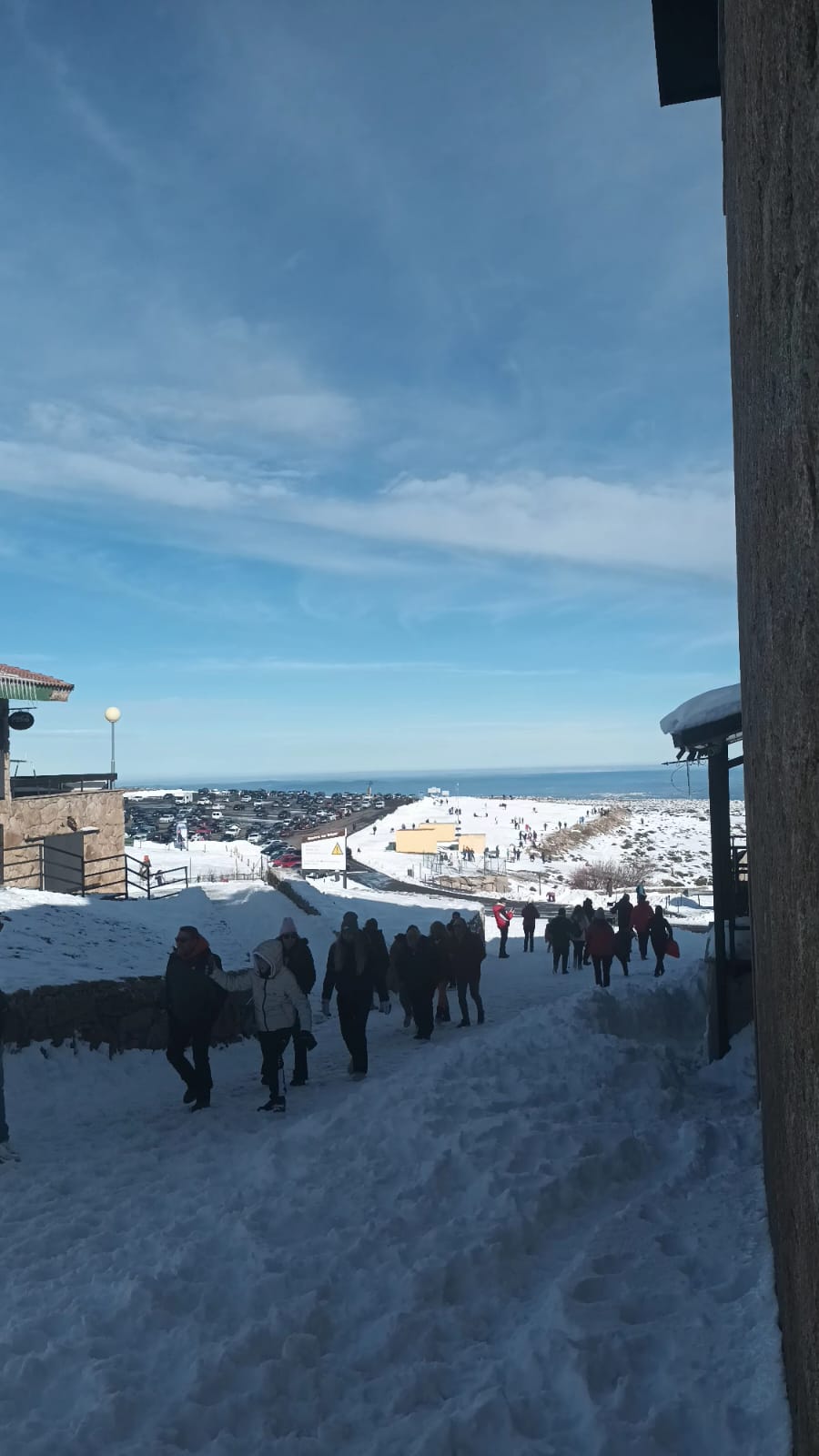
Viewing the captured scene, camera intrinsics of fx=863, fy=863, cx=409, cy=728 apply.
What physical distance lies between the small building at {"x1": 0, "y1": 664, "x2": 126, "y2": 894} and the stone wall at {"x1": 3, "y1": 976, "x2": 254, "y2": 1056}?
313 inches

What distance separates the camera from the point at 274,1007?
7629 millimetres

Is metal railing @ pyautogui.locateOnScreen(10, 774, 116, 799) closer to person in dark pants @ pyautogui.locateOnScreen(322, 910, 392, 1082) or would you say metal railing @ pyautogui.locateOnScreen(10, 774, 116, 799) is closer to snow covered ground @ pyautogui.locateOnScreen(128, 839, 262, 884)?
snow covered ground @ pyautogui.locateOnScreen(128, 839, 262, 884)

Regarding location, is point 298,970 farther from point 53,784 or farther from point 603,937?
point 53,784

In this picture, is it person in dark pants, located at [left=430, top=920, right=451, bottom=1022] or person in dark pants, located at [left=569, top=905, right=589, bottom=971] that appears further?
person in dark pants, located at [left=569, top=905, right=589, bottom=971]

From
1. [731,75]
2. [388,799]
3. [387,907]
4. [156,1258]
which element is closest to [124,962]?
[156,1258]

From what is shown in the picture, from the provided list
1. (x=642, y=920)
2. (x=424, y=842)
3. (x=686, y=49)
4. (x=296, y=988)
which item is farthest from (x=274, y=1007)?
(x=424, y=842)

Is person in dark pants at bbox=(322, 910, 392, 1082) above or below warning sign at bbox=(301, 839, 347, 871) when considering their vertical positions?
above

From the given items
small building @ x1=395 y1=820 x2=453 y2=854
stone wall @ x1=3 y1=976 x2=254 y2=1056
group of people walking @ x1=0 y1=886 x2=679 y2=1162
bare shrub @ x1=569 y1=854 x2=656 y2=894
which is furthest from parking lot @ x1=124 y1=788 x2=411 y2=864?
stone wall @ x1=3 y1=976 x2=254 y2=1056

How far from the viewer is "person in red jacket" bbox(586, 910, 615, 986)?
13977 millimetres

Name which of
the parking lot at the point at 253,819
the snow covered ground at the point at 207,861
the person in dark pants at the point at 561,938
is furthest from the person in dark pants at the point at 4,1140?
the parking lot at the point at 253,819

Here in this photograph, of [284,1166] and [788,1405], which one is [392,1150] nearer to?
[284,1166]

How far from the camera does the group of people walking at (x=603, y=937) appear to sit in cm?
1408

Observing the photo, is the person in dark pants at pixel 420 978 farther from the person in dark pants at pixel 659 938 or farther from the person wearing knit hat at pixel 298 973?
the person in dark pants at pixel 659 938

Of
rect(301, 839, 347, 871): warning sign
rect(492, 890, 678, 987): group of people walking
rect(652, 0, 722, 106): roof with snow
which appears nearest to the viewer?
rect(652, 0, 722, 106): roof with snow
